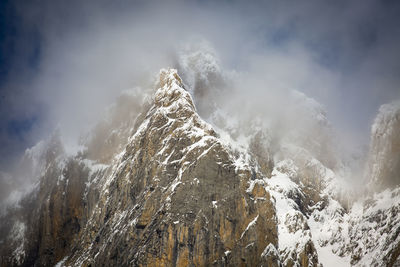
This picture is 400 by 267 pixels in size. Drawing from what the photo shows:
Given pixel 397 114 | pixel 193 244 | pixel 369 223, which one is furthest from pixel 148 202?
pixel 397 114

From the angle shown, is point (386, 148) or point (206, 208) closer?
point (206, 208)

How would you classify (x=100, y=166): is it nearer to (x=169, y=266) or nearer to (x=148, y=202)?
(x=148, y=202)

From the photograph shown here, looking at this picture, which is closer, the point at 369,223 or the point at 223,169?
the point at 223,169

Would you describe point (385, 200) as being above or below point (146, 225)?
above

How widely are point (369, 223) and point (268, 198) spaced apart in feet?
143

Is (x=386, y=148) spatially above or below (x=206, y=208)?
above

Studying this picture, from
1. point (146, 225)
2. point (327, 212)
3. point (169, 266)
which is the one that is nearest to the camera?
point (169, 266)

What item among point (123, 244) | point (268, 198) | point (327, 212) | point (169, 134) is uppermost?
point (169, 134)

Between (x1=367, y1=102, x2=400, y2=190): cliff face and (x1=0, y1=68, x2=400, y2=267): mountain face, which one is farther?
(x1=367, y1=102, x2=400, y2=190): cliff face

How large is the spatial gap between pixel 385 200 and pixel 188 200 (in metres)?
74.4

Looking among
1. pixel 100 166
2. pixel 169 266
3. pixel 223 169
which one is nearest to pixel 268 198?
pixel 223 169

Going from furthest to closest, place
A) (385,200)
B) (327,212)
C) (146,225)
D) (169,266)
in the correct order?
(327,212) < (385,200) < (146,225) < (169,266)

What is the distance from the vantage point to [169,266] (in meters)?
134

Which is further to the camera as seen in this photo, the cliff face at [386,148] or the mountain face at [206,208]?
the cliff face at [386,148]
